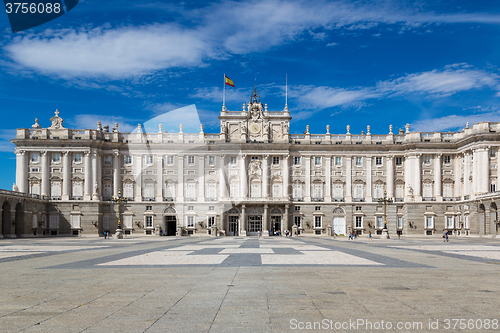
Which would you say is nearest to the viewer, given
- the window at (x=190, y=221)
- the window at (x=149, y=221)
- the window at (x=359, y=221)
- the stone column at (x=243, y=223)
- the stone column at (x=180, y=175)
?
the stone column at (x=243, y=223)

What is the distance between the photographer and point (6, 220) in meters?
59.9

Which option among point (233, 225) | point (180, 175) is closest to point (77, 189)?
point (180, 175)

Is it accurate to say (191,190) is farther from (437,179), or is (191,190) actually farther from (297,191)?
(437,179)

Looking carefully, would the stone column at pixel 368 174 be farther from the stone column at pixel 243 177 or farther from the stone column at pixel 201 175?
the stone column at pixel 201 175

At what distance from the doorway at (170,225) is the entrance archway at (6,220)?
25.0 metres

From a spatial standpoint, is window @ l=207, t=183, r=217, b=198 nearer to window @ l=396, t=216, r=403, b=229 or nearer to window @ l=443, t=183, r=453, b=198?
window @ l=396, t=216, r=403, b=229

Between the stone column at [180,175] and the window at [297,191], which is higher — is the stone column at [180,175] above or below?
above

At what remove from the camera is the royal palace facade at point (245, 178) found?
73.8 metres

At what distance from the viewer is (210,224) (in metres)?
76.2

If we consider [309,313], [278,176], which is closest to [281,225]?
[278,176]

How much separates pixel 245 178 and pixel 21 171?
3752 centimetres

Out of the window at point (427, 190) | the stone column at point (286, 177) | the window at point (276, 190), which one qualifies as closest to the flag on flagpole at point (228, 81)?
the stone column at point (286, 177)

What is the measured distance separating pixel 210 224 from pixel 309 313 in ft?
225

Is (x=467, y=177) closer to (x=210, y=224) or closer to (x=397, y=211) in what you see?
(x=397, y=211)
